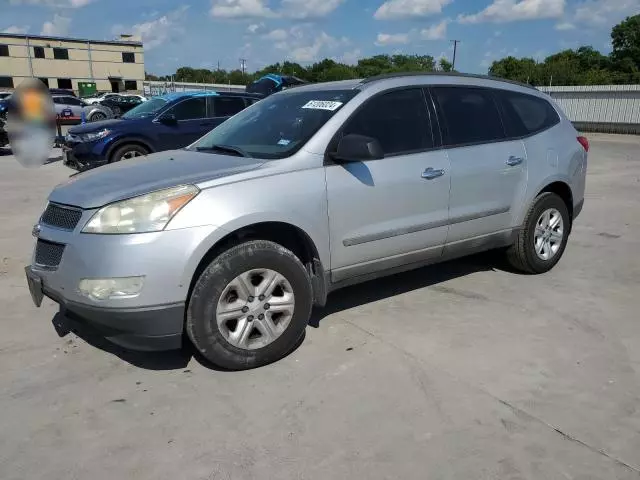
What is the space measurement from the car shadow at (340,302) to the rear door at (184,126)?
20.6ft

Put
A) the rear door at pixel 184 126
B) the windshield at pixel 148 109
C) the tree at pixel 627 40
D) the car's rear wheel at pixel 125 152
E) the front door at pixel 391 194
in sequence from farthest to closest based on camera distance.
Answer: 1. the tree at pixel 627 40
2. the windshield at pixel 148 109
3. the rear door at pixel 184 126
4. the car's rear wheel at pixel 125 152
5. the front door at pixel 391 194

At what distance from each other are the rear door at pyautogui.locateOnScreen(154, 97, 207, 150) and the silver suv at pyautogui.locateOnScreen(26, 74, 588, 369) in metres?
5.83

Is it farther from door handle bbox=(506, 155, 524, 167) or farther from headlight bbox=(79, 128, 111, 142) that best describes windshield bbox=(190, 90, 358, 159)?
headlight bbox=(79, 128, 111, 142)

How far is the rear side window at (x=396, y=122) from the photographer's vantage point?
388 centimetres

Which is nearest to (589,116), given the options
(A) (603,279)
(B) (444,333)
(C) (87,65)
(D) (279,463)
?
(A) (603,279)

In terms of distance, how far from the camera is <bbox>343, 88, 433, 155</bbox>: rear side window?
388cm

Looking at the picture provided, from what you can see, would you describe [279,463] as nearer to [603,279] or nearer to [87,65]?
[603,279]

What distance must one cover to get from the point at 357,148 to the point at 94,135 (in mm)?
7550

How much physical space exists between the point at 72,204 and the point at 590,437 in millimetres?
3064

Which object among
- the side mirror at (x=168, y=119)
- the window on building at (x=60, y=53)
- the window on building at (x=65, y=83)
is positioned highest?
the window on building at (x=60, y=53)

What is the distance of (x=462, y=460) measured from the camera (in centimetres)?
256

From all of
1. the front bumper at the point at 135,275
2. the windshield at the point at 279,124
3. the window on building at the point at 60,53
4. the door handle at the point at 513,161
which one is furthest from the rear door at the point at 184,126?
the window on building at the point at 60,53

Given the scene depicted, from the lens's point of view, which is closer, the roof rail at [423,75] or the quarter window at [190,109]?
the roof rail at [423,75]

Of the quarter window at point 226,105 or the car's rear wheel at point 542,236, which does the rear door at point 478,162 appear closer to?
the car's rear wheel at point 542,236
